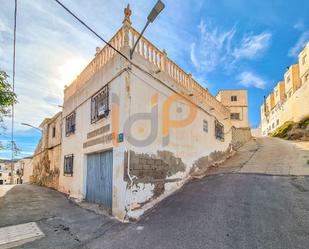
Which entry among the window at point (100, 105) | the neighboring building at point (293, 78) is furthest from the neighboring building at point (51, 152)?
the neighboring building at point (293, 78)

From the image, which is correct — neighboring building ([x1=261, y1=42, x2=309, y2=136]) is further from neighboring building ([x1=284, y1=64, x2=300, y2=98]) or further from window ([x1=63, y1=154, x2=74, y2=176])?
window ([x1=63, y1=154, x2=74, y2=176])

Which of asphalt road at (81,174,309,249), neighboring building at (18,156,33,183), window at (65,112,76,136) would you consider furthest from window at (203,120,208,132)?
neighboring building at (18,156,33,183)

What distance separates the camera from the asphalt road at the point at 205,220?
424cm

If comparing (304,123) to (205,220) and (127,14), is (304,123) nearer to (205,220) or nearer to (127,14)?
(205,220)

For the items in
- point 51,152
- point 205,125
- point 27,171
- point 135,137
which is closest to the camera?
point 135,137

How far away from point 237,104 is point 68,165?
2959 centimetres

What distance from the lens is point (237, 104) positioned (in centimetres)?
3353

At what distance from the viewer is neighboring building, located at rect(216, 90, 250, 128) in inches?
1297

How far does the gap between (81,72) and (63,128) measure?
3.68 metres

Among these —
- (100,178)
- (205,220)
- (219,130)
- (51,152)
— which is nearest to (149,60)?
(100,178)

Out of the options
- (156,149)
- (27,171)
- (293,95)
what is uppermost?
(293,95)

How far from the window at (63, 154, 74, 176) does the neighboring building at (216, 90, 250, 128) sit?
27570 mm

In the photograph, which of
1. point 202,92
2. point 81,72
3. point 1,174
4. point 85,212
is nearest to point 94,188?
point 85,212

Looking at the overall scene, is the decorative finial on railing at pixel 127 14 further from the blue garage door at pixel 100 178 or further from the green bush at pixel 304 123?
the green bush at pixel 304 123
